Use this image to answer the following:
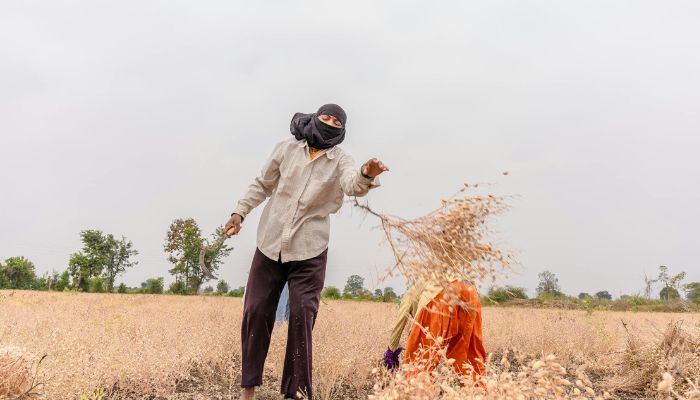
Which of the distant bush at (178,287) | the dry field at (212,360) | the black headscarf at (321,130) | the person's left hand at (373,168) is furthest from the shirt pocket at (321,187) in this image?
the distant bush at (178,287)

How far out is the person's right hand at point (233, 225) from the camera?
3.80 metres

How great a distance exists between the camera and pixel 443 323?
3803 millimetres

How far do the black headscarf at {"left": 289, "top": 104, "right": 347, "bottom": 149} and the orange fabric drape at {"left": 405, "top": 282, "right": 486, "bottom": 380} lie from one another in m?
1.23

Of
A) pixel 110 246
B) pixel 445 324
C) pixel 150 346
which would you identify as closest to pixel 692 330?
pixel 445 324

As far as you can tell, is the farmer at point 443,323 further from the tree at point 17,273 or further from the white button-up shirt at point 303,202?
the tree at point 17,273

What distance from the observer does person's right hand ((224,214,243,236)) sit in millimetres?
3801

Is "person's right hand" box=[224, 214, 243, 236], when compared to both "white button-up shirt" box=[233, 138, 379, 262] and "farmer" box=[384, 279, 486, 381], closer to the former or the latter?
"white button-up shirt" box=[233, 138, 379, 262]

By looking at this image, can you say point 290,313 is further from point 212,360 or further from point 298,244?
point 212,360

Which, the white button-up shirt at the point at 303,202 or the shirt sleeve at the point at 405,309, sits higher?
the white button-up shirt at the point at 303,202

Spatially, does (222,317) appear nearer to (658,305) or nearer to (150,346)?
(150,346)

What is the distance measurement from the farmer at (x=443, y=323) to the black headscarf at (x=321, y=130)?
3.65ft

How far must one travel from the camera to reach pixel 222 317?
8.05 metres

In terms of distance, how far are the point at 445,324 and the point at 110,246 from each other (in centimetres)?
5457

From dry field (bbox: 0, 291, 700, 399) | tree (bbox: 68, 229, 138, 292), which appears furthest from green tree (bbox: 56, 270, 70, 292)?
dry field (bbox: 0, 291, 700, 399)
